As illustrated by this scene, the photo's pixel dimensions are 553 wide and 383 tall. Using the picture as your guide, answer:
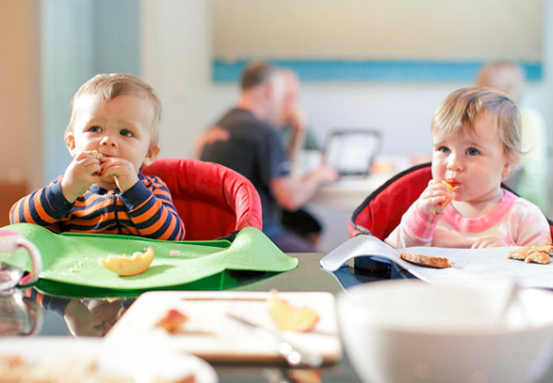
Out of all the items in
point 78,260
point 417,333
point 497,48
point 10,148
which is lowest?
point 10,148

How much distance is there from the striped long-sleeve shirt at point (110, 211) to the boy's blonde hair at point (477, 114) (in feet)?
1.98

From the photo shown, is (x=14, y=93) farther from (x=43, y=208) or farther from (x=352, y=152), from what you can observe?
(x=43, y=208)

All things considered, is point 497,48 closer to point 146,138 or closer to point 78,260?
point 146,138

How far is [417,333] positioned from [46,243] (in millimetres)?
767

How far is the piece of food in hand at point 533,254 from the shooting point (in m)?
0.96

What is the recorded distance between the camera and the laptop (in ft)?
12.2

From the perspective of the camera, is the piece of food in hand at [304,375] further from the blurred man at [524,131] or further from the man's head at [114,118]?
the blurred man at [524,131]

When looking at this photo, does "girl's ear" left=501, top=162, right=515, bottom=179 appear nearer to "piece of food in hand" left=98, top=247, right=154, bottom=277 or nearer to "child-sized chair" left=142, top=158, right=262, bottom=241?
"child-sized chair" left=142, top=158, right=262, bottom=241

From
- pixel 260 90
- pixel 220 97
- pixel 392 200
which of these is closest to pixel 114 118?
pixel 392 200

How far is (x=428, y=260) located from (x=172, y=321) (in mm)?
475

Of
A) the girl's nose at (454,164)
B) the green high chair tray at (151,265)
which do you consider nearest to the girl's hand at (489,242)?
the girl's nose at (454,164)

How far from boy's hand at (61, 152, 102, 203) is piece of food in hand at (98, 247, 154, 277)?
30 centimetres

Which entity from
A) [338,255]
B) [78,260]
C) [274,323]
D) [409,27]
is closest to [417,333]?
[274,323]

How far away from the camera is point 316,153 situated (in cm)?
426
